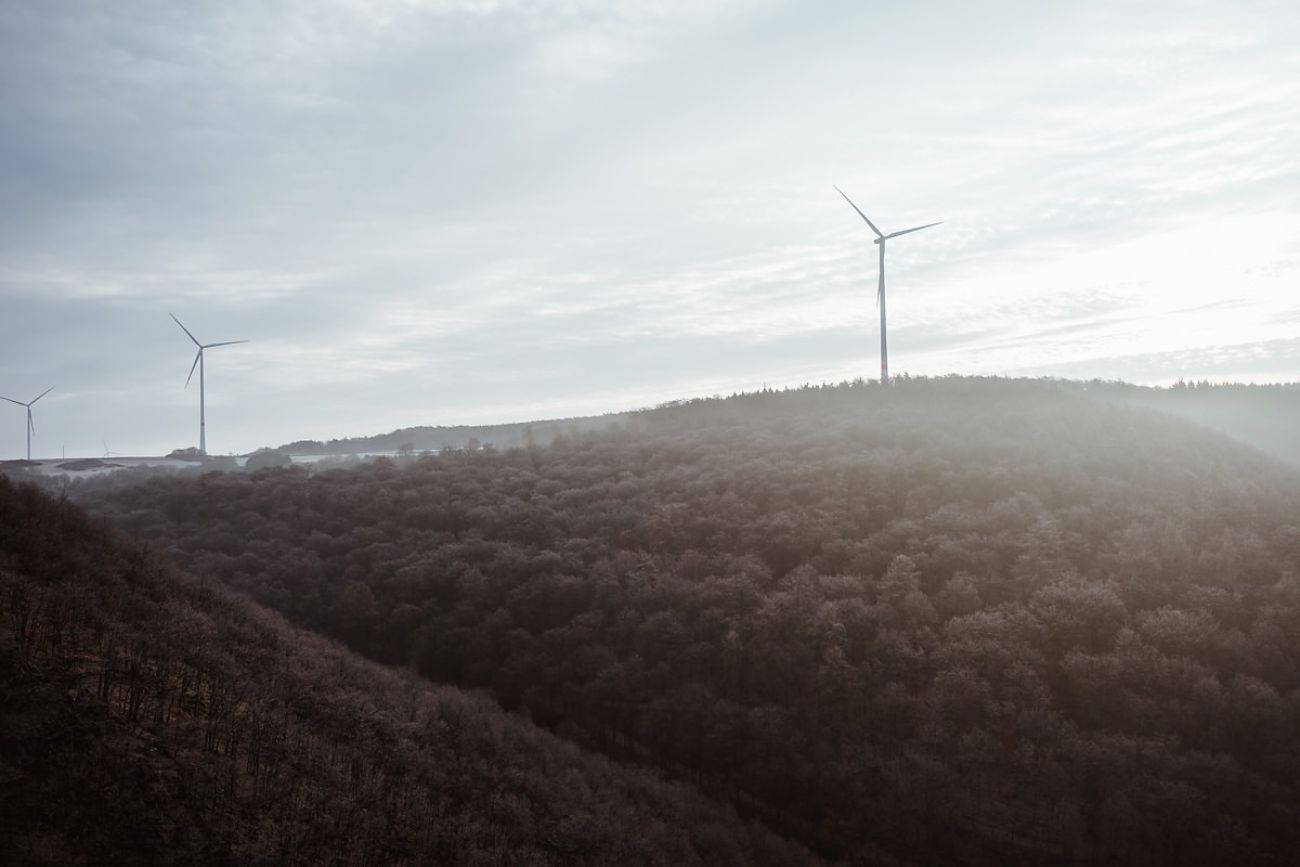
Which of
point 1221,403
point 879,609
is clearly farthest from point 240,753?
point 1221,403

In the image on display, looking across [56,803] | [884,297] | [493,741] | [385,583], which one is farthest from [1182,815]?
[884,297]

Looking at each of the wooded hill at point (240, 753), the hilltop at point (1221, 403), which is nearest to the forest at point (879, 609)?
the wooded hill at point (240, 753)

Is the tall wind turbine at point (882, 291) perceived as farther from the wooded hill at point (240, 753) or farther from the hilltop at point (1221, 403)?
the wooded hill at point (240, 753)

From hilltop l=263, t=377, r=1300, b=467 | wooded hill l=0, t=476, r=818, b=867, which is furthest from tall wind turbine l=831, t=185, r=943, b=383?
wooded hill l=0, t=476, r=818, b=867

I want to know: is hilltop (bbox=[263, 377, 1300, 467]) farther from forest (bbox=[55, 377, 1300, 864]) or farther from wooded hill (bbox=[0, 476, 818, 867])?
wooded hill (bbox=[0, 476, 818, 867])

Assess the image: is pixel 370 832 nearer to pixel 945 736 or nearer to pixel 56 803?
pixel 56 803

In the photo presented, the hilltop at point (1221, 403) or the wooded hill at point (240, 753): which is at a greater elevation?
the hilltop at point (1221, 403)
